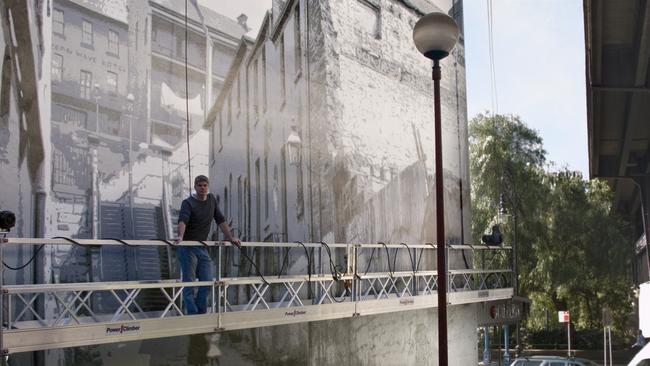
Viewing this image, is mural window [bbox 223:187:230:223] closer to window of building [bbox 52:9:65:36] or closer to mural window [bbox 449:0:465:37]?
window of building [bbox 52:9:65:36]

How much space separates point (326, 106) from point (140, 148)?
16.9ft

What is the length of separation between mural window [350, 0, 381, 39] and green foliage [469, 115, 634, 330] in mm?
21566

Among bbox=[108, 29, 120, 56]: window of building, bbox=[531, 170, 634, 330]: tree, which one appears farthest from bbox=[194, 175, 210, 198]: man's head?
bbox=[531, 170, 634, 330]: tree

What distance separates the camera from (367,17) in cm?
1645

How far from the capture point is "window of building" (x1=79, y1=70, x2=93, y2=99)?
9.41m

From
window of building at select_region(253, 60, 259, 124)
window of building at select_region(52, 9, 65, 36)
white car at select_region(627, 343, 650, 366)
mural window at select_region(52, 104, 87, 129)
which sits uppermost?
window of building at select_region(52, 9, 65, 36)

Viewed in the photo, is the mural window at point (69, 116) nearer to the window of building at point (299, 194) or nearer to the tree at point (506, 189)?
the window of building at point (299, 194)

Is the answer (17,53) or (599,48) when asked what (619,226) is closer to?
(599,48)

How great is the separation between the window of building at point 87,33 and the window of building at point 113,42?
28 centimetres

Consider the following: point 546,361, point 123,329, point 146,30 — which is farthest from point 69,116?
point 546,361

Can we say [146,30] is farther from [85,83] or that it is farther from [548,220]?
[548,220]

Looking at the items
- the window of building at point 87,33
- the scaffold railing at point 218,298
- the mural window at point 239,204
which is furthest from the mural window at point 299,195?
the window of building at point 87,33

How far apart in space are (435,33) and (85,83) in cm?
420

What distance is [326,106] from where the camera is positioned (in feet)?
48.0
